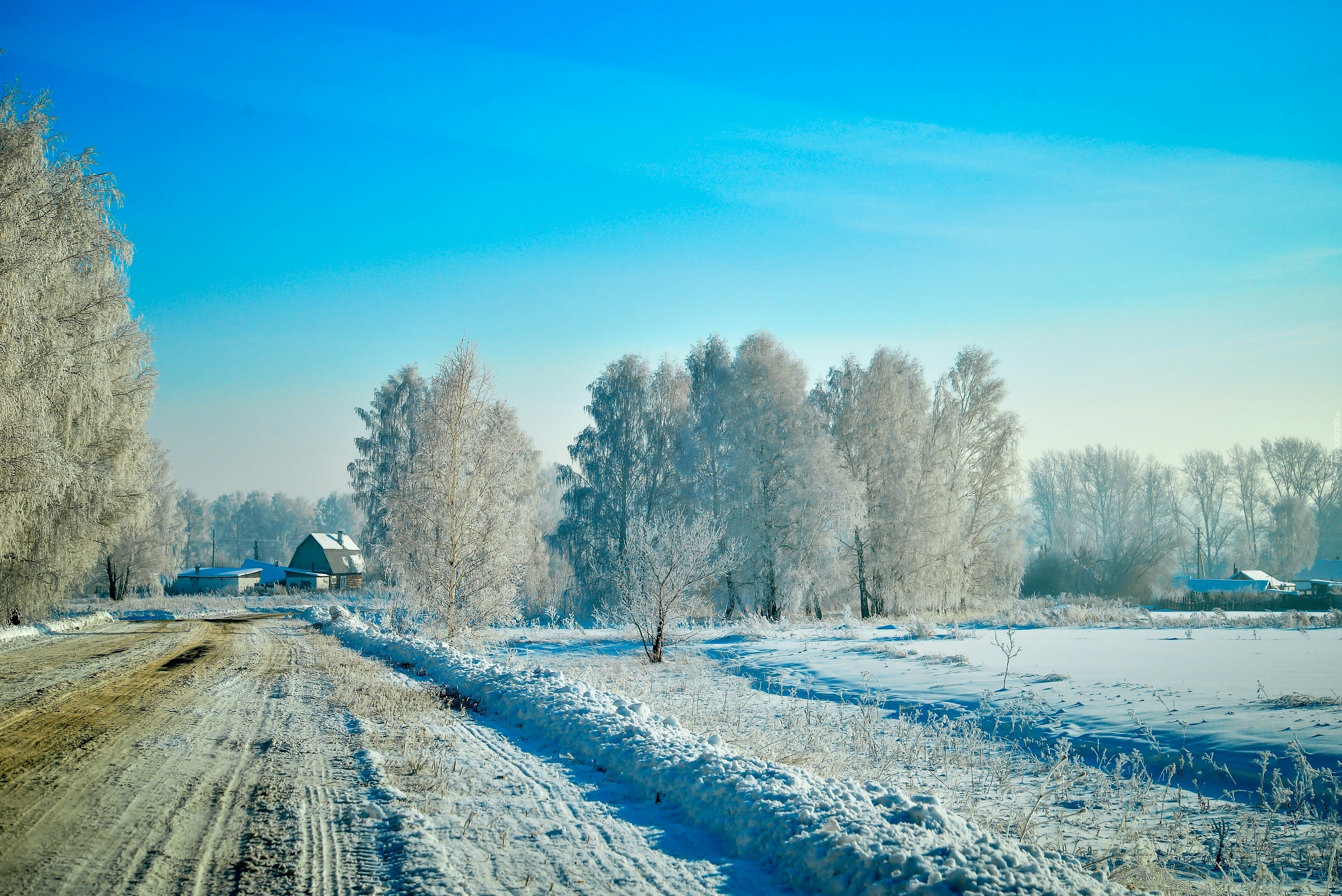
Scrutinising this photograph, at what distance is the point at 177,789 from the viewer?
5.04 m

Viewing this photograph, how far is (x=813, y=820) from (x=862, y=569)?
24943 millimetres

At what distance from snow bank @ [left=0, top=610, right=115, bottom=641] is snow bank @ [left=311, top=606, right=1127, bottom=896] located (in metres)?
19.1

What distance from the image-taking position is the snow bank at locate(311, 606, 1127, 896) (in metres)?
3.64

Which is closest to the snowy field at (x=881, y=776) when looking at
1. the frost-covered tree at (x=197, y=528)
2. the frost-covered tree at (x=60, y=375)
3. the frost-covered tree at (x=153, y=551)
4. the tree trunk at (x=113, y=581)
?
the frost-covered tree at (x=60, y=375)

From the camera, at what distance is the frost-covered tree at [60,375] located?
13180mm

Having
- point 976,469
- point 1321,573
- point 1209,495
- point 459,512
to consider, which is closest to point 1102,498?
point 1209,495

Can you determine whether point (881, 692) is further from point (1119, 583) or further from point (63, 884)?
point (1119, 583)

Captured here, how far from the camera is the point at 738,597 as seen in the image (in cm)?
2744

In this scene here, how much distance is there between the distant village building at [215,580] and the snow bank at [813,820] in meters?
66.3

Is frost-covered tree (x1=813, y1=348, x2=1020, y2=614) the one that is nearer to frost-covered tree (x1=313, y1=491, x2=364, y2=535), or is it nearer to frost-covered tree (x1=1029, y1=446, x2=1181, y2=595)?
frost-covered tree (x1=1029, y1=446, x2=1181, y2=595)

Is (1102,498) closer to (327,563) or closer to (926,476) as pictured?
(926,476)

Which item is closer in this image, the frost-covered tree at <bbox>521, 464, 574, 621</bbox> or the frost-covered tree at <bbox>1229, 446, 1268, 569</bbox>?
the frost-covered tree at <bbox>521, 464, 574, 621</bbox>

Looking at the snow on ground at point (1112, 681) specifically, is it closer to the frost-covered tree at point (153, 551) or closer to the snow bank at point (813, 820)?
the snow bank at point (813, 820)

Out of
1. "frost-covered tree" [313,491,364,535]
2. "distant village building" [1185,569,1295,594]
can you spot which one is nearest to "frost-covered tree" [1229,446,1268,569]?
"distant village building" [1185,569,1295,594]
